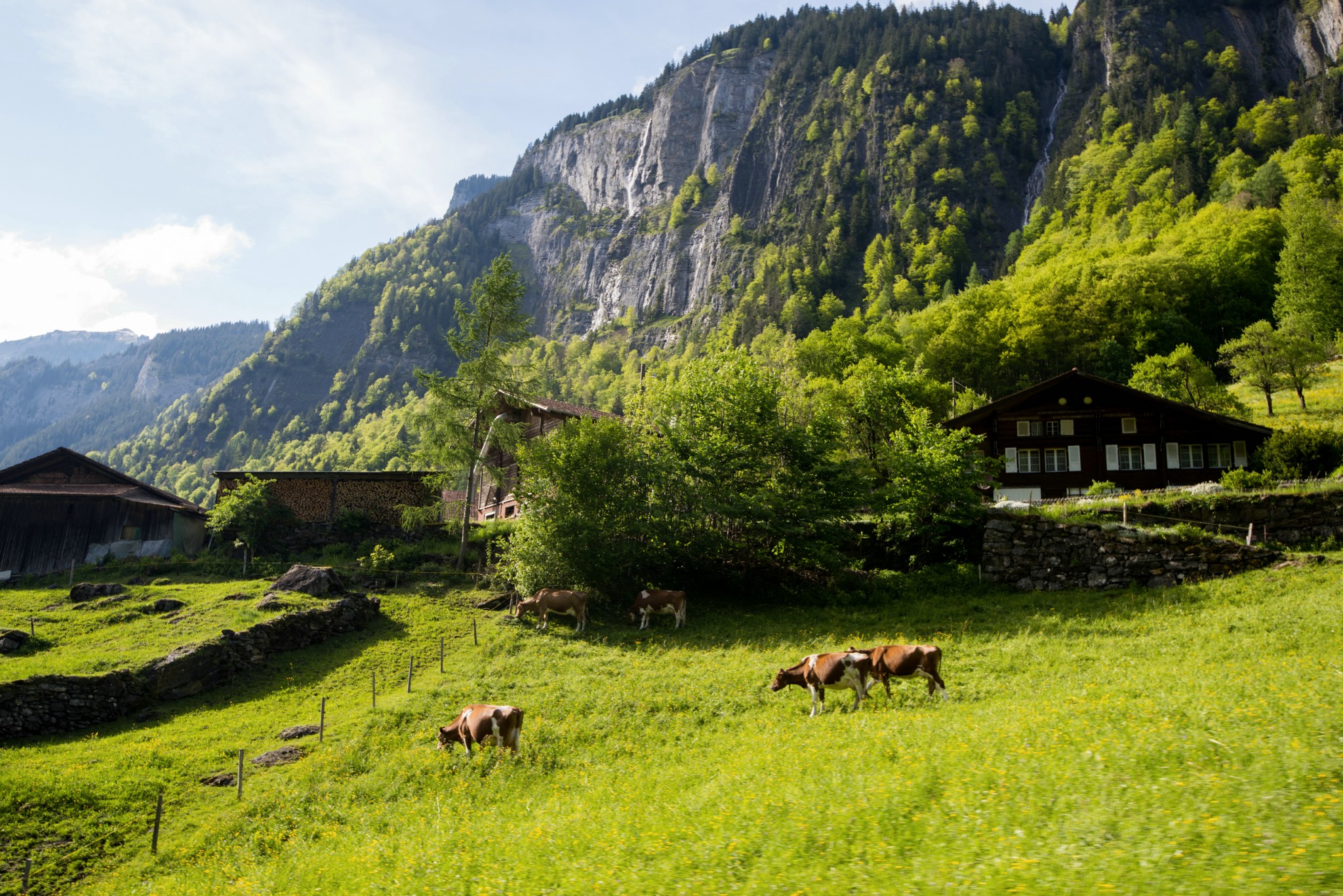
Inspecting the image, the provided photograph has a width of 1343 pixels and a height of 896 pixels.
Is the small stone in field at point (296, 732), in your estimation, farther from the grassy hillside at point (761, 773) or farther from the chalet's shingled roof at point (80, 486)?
the chalet's shingled roof at point (80, 486)

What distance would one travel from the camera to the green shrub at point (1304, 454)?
33812 mm

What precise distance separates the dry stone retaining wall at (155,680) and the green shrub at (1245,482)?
124ft

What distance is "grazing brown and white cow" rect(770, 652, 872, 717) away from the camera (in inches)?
699

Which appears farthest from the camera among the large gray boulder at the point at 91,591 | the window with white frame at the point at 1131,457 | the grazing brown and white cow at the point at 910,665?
the window with white frame at the point at 1131,457

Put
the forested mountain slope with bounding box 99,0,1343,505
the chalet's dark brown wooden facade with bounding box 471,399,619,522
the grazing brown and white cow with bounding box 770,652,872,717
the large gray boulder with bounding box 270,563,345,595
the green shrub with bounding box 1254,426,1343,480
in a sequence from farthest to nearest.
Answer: the forested mountain slope with bounding box 99,0,1343,505 → the chalet's dark brown wooden facade with bounding box 471,399,619,522 → the green shrub with bounding box 1254,426,1343,480 → the large gray boulder with bounding box 270,563,345,595 → the grazing brown and white cow with bounding box 770,652,872,717

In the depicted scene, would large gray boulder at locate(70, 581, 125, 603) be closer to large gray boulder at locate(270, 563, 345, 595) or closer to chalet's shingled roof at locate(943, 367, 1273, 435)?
large gray boulder at locate(270, 563, 345, 595)

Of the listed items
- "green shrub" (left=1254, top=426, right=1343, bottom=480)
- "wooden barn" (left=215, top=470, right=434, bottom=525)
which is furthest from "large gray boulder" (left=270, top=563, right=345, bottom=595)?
"green shrub" (left=1254, top=426, right=1343, bottom=480)

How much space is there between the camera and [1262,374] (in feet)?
178

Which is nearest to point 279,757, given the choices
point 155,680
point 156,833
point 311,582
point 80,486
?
point 156,833

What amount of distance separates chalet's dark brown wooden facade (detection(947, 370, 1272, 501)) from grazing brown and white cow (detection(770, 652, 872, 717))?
28764 mm

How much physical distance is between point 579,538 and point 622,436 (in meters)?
6.07

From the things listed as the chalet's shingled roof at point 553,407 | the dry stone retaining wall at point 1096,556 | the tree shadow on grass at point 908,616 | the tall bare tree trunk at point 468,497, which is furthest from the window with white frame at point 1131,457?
the tall bare tree trunk at point 468,497

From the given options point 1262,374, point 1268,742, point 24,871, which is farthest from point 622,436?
point 1262,374

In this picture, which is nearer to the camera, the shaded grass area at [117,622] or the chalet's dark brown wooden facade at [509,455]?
the shaded grass area at [117,622]
